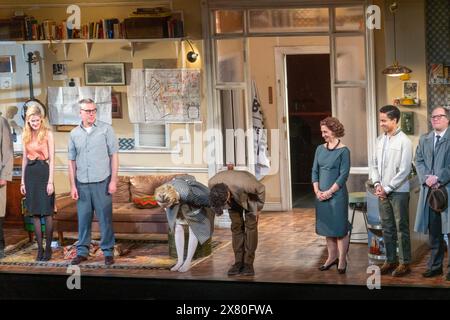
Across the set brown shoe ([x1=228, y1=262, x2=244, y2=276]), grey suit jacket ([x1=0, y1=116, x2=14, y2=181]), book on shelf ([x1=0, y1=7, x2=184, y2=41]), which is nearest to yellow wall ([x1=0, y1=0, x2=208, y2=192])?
book on shelf ([x1=0, y1=7, x2=184, y2=41])

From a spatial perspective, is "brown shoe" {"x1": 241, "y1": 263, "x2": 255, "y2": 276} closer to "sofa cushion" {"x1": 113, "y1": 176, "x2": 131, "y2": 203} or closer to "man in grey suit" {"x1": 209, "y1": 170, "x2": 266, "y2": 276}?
"man in grey suit" {"x1": 209, "y1": 170, "x2": 266, "y2": 276}

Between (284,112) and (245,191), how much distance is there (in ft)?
11.9

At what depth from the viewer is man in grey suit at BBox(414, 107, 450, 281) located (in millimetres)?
11055

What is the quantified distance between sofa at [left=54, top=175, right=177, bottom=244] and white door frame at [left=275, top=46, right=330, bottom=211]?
1747mm

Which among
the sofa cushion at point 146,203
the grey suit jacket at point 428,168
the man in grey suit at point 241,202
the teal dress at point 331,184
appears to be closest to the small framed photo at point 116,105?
the sofa cushion at point 146,203

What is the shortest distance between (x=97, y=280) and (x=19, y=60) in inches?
138

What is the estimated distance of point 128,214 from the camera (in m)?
12.9

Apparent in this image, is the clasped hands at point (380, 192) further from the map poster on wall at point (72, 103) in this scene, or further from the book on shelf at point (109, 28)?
the map poster on wall at point (72, 103)

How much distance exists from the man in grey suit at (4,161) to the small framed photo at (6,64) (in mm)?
1805

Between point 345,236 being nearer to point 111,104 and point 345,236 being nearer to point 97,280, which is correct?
point 97,280

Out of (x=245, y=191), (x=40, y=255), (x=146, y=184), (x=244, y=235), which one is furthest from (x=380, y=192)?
(x=40, y=255)

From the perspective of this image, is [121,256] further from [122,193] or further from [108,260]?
[122,193]

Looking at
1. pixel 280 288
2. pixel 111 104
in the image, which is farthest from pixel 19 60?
pixel 280 288

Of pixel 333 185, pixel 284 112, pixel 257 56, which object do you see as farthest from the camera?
pixel 284 112
